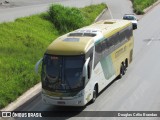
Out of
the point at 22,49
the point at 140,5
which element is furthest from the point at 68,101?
the point at 140,5

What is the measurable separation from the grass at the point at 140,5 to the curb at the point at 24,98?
3267 cm

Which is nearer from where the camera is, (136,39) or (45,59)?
(45,59)

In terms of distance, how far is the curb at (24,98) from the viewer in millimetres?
21453

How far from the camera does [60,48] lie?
2011 cm

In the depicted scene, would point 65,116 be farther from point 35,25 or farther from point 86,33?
point 35,25

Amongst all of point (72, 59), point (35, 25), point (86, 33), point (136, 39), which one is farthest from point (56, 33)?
point (72, 59)

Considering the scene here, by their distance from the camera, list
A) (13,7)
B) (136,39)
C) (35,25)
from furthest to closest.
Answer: (13,7) < (136,39) < (35,25)

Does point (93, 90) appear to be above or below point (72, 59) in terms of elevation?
below

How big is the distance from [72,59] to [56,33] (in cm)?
1714

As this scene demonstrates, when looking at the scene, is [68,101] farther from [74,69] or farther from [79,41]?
[79,41]

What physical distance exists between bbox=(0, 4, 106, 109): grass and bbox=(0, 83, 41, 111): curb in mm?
206

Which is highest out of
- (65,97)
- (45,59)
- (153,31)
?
(45,59)

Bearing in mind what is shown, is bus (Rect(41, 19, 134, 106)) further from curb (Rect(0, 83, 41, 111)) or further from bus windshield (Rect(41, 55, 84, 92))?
curb (Rect(0, 83, 41, 111))

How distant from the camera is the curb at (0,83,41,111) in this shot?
70.4 feet
